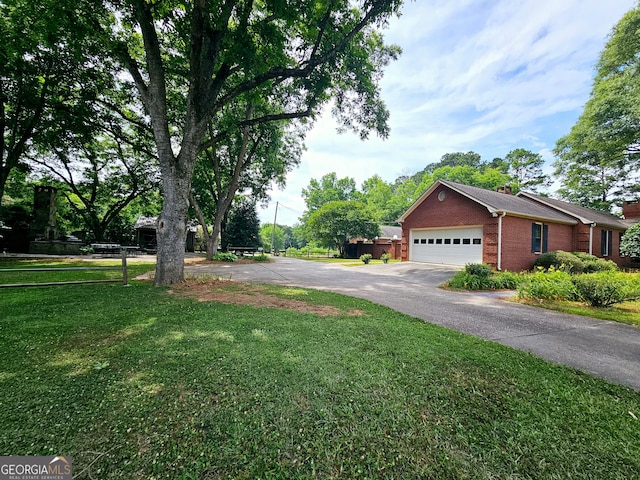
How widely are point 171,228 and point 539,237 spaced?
1878 centimetres

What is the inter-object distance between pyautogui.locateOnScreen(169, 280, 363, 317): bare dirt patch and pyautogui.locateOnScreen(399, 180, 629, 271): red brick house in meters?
12.0

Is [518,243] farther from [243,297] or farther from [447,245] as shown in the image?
[243,297]

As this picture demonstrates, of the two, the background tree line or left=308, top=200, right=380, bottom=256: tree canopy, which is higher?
the background tree line

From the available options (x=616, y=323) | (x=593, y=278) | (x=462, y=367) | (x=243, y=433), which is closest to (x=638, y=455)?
(x=462, y=367)

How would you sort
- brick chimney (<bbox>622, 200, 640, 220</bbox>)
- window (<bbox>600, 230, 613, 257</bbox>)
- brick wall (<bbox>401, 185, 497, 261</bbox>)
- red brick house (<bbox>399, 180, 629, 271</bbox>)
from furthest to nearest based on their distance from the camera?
brick chimney (<bbox>622, 200, 640, 220</bbox>)
window (<bbox>600, 230, 613, 257</bbox>)
brick wall (<bbox>401, 185, 497, 261</bbox>)
red brick house (<bbox>399, 180, 629, 271</bbox>)

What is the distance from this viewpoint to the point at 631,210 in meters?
23.3

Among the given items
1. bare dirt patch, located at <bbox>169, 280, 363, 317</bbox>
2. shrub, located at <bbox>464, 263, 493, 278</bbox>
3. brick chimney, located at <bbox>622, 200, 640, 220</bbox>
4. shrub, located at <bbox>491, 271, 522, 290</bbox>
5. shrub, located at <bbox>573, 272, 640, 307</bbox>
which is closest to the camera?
bare dirt patch, located at <bbox>169, 280, 363, 317</bbox>

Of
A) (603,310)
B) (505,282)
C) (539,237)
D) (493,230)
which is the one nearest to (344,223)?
(493,230)

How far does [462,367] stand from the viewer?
294 centimetres

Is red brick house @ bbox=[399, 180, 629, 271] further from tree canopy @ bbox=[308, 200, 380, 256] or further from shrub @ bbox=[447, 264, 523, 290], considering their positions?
tree canopy @ bbox=[308, 200, 380, 256]

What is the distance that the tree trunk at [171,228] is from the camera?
23.4 feet

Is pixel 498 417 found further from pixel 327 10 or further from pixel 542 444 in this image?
pixel 327 10

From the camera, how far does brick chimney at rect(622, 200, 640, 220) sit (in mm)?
22969

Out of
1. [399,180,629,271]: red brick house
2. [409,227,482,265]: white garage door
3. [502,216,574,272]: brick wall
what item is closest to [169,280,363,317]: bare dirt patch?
[399,180,629,271]: red brick house
